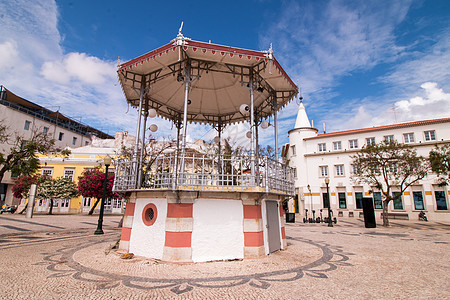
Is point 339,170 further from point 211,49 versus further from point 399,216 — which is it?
point 211,49

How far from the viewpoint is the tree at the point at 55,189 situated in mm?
31464

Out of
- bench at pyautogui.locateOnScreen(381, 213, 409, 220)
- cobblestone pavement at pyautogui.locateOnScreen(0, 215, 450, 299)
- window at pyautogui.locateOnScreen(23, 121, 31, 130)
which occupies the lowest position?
bench at pyautogui.locateOnScreen(381, 213, 409, 220)

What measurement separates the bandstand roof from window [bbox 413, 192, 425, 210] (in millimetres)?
30238

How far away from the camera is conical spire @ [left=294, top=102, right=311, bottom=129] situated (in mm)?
41416

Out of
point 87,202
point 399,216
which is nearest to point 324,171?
point 399,216

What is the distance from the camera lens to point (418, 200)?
102 feet

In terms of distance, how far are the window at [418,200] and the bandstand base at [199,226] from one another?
108 ft

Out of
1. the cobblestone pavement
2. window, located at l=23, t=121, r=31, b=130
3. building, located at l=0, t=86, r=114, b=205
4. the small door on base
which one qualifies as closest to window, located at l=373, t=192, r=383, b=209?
the cobblestone pavement

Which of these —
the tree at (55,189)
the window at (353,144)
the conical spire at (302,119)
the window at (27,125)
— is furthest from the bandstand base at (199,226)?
the window at (27,125)

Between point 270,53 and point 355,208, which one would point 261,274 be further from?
point 355,208

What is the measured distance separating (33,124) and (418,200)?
201ft

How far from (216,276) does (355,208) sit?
34325 mm

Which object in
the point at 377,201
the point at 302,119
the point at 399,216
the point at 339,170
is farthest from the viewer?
the point at 302,119

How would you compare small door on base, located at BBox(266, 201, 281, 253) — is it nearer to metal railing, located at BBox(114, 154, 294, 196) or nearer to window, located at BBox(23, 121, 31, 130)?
metal railing, located at BBox(114, 154, 294, 196)
